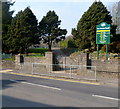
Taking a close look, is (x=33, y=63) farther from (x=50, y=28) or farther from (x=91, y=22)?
(x=50, y=28)

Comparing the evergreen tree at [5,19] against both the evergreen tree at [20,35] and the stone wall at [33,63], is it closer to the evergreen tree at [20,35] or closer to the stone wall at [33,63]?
the evergreen tree at [20,35]

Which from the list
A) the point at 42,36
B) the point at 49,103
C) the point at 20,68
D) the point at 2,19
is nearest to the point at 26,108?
the point at 49,103

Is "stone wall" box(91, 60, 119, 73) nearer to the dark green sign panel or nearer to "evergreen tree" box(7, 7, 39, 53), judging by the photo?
the dark green sign panel

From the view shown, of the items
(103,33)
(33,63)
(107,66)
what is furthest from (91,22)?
(107,66)

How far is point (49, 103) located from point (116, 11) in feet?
159

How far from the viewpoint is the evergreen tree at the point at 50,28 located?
38912mm

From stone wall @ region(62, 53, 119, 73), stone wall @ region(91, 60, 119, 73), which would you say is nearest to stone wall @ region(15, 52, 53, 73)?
stone wall @ region(62, 53, 119, 73)

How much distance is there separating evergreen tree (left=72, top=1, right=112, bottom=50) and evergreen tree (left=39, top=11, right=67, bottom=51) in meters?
9.57

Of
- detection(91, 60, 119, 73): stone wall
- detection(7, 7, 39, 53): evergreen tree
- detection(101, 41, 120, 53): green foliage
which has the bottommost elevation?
detection(91, 60, 119, 73): stone wall

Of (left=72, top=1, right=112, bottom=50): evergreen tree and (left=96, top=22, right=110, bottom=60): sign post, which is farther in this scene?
(left=72, top=1, right=112, bottom=50): evergreen tree

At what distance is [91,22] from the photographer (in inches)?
1131

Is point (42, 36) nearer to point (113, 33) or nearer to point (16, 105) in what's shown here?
point (113, 33)

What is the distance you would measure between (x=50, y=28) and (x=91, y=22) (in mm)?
13408

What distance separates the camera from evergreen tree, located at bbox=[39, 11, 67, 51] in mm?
38912
